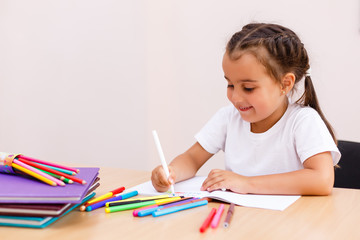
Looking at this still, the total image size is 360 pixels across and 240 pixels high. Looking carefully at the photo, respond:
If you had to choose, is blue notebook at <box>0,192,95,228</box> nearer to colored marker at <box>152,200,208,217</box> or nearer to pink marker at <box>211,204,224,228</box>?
colored marker at <box>152,200,208,217</box>

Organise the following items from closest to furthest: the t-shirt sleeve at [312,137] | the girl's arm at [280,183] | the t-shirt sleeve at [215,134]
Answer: the girl's arm at [280,183] < the t-shirt sleeve at [312,137] < the t-shirt sleeve at [215,134]

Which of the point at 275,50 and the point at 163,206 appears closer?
the point at 163,206

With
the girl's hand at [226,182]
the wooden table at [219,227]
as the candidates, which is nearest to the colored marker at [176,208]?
the wooden table at [219,227]

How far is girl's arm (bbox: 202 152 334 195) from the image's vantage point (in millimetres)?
1041

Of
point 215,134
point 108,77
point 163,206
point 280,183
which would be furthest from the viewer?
point 108,77

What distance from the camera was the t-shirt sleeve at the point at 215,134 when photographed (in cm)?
145

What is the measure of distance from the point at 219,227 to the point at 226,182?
26 cm

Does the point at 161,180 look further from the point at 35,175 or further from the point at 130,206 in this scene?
the point at 35,175

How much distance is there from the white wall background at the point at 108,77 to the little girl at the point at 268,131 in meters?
1.12

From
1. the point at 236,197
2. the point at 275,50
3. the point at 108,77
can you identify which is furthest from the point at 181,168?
the point at 108,77

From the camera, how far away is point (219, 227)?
0.81 m

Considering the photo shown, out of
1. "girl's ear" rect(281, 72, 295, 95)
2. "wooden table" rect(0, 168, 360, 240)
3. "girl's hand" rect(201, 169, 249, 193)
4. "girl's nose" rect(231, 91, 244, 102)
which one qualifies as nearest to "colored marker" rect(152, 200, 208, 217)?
"wooden table" rect(0, 168, 360, 240)

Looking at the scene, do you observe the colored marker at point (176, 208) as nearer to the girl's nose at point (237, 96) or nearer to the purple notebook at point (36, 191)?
the purple notebook at point (36, 191)

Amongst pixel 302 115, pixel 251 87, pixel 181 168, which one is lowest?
pixel 181 168
